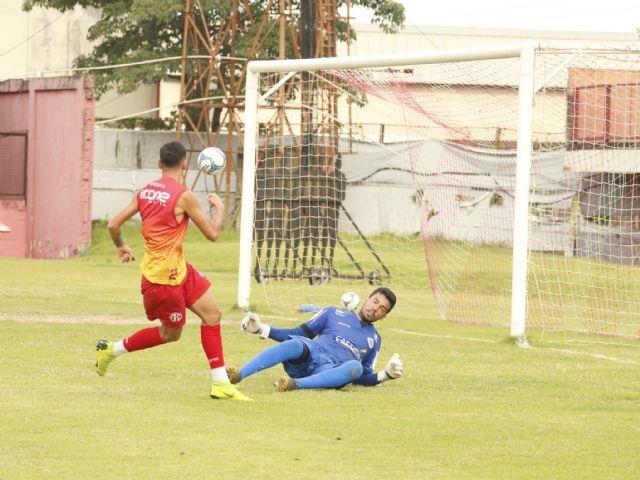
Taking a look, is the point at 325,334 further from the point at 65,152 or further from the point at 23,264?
the point at 65,152

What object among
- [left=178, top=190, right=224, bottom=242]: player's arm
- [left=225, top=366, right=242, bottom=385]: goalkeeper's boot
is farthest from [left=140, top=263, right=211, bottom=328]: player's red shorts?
[left=225, top=366, right=242, bottom=385]: goalkeeper's boot

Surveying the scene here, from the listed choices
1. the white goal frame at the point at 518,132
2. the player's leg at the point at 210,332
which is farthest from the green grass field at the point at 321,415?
the white goal frame at the point at 518,132

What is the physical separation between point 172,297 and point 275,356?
0.99 m

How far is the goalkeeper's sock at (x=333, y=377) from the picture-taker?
11.6 meters

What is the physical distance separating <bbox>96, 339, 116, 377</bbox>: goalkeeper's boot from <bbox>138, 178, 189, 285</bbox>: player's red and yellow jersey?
37.9 inches

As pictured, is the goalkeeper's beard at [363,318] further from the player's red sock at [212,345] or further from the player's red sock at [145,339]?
the player's red sock at [145,339]

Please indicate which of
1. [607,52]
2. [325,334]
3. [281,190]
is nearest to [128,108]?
[281,190]

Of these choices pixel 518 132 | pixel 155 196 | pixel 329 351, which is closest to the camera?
pixel 155 196

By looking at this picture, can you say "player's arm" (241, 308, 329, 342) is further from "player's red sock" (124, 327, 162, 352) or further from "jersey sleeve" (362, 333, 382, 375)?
"player's red sock" (124, 327, 162, 352)

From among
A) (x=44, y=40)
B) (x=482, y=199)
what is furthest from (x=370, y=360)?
(x=44, y=40)

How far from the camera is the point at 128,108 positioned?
55.0 meters

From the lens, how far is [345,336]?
11.8 metres

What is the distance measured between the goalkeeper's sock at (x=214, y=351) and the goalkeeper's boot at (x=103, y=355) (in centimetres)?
104

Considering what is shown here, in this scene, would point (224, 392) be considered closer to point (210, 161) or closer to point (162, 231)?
point (162, 231)
